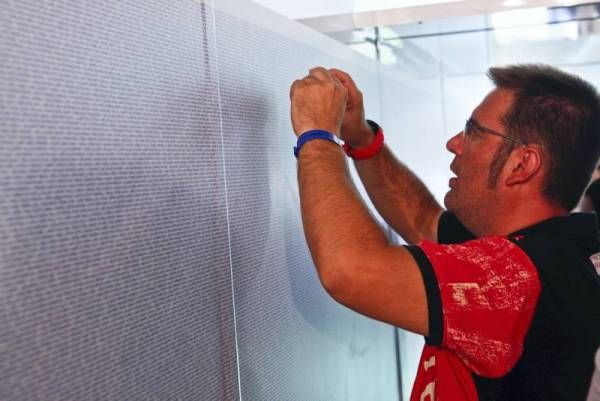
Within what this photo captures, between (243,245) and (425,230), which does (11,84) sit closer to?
(243,245)

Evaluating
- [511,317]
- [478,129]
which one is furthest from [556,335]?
[478,129]

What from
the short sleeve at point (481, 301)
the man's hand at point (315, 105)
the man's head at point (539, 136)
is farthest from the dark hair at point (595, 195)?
the man's hand at point (315, 105)

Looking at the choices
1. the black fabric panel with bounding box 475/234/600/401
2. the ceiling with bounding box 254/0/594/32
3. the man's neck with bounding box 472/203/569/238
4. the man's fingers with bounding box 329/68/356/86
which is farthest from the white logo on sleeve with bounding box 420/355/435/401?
the ceiling with bounding box 254/0/594/32

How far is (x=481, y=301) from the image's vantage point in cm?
94

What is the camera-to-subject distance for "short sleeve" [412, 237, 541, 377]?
927 mm

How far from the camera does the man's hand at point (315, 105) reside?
1.00 metres

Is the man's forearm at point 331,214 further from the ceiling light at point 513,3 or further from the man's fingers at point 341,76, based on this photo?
the ceiling light at point 513,3

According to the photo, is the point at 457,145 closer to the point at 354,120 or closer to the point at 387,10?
the point at 354,120

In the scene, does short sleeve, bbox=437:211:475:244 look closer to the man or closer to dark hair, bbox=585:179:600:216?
the man

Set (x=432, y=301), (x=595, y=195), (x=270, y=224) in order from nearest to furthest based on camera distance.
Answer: (x=432, y=301) → (x=270, y=224) → (x=595, y=195)

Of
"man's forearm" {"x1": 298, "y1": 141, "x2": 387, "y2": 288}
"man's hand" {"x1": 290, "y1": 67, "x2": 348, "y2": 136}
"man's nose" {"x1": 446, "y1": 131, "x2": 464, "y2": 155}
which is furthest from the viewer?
"man's nose" {"x1": 446, "y1": 131, "x2": 464, "y2": 155}

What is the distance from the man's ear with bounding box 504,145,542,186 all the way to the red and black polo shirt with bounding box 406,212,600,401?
0.15m

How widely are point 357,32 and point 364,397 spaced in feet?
2.94

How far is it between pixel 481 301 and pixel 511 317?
59mm
